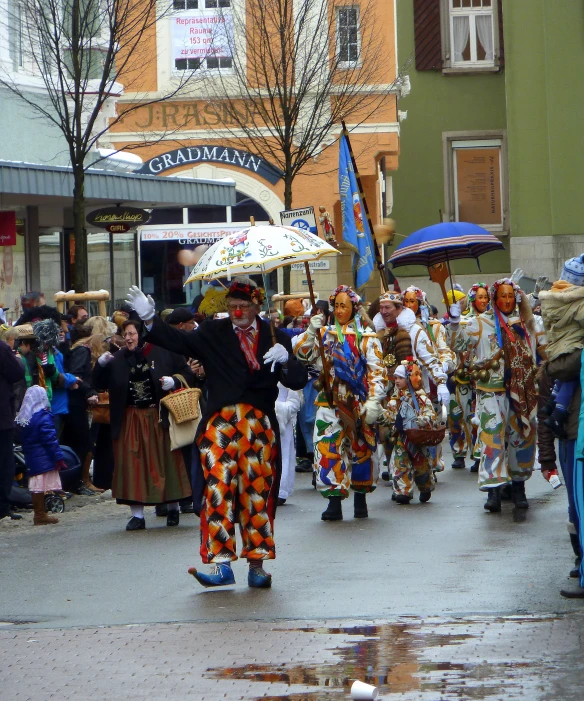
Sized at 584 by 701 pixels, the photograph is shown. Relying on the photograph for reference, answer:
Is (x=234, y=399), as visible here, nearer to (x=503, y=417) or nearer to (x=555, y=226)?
(x=503, y=417)

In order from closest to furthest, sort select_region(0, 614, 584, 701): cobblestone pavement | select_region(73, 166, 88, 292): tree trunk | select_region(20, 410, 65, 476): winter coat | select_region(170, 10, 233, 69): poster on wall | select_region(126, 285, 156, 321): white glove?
select_region(0, 614, 584, 701): cobblestone pavement < select_region(126, 285, 156, 321): white glove < select_region(20, 410, 65, 476): winter coat < select_region(73, 166, 88, 292): tree trunk < select_region(170, 10, 233, 69): poster on wall

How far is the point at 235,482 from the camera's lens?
8.81 metres

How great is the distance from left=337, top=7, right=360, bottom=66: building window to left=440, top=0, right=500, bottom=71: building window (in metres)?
8.87

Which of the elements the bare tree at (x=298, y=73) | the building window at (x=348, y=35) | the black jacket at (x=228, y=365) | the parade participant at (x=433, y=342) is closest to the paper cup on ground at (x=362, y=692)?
the black jacket at (x=228, y=365)

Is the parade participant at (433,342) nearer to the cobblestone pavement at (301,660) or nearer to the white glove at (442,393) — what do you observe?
the white glove at (442,393)

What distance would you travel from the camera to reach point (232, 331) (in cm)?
903

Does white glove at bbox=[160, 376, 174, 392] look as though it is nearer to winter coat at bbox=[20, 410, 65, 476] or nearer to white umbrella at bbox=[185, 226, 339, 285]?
winter coat at bbox=[20, 410, 65, 476]

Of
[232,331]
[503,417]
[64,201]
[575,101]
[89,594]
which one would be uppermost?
[575,101]

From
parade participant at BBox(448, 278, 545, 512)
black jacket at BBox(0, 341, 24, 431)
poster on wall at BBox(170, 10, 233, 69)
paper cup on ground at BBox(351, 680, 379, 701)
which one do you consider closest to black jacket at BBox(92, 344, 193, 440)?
black jacket at BBox(0, 341, 24, 431)

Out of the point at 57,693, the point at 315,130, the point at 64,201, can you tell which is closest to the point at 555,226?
the point at 315,130

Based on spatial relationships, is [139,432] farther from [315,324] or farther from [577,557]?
[577,557]

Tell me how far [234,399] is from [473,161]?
29476 millimetres

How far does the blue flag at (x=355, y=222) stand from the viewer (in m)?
14.8

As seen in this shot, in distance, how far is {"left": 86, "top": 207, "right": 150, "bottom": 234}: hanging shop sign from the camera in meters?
20.3
